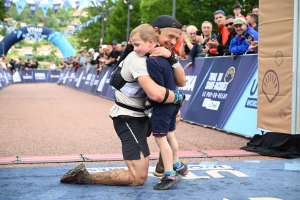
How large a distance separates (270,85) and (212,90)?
319 cm

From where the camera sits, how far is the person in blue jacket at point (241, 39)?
10328 mm

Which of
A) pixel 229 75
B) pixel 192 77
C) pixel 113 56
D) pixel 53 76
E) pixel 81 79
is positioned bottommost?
pixel 53 76

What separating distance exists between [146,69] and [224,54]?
255 inches

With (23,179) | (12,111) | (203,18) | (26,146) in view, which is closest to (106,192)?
(23,179)

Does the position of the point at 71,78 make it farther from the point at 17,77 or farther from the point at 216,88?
the point at 216,88

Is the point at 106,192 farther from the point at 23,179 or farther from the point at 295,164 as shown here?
the point at 295,164

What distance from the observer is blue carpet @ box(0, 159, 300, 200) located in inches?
201

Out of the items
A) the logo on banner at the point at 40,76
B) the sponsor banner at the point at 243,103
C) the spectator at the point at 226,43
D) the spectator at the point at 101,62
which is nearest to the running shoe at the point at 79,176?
the sponsor banner at the point at 243,103

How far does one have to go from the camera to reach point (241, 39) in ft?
34.4

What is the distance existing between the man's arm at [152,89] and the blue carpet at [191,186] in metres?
0.93

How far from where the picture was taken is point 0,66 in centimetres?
3316

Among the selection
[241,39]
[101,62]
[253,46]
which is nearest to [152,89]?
[253,46]

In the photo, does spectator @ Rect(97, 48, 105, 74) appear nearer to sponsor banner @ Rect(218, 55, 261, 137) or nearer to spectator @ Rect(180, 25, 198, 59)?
spectator @ Rect(180, 25, 198, 59)

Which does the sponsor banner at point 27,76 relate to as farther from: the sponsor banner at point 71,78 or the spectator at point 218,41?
the spectator at point 218,41
